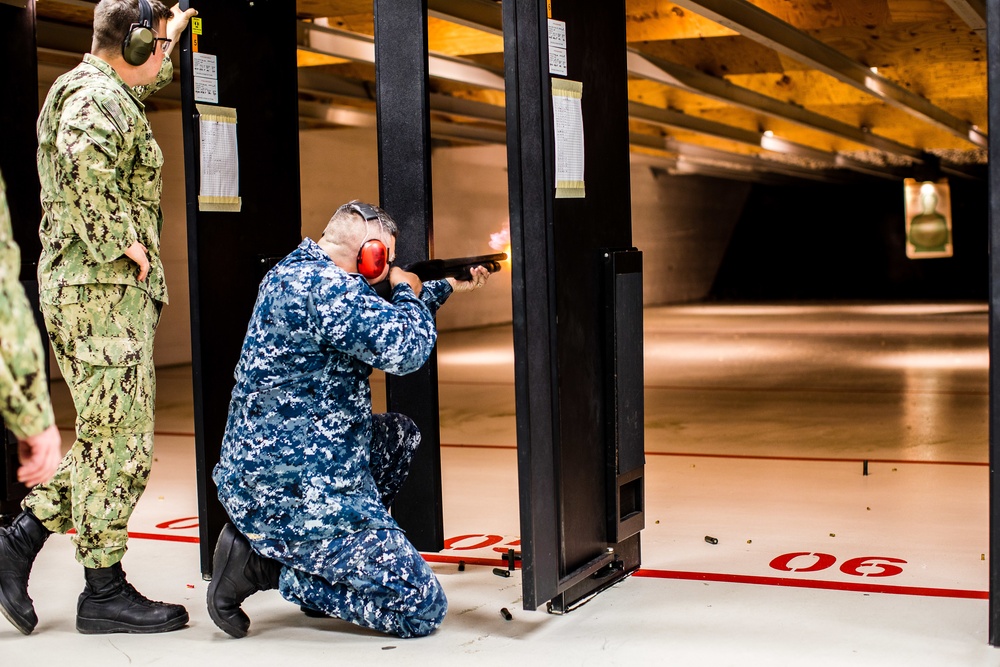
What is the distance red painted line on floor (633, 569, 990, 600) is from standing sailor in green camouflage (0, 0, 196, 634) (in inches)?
53.7

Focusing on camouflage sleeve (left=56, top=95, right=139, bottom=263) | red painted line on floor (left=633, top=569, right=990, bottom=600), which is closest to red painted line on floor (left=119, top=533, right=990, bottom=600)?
red painted line on floor (left=633, top=569, right=990, bottom=600)

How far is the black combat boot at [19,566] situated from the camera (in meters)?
2.82

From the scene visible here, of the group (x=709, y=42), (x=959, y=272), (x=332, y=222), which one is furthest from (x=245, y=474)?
(x=959, y=272)

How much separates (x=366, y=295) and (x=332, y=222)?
23 cm

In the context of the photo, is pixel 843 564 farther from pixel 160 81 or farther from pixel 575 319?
pixel 160 81

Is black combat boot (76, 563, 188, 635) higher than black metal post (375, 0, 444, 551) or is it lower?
lower

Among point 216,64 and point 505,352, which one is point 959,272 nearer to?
point 505,352

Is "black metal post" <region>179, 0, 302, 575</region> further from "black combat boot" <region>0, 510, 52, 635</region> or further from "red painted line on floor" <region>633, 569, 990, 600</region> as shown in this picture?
"red painted line on floor" <region>633, 569, 990, 600</region>

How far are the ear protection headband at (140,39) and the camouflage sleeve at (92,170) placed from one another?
162 mm

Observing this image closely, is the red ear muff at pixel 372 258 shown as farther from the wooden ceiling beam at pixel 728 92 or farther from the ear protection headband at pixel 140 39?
the wooden ceiling beam at pixel 728 92

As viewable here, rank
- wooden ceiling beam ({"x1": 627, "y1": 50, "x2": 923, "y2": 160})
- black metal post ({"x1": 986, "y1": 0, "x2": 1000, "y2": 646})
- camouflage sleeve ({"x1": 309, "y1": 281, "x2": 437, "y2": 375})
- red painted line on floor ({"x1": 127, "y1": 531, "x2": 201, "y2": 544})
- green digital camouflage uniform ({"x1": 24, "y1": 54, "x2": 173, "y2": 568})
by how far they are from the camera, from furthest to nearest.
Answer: wooden ceiling beam ({"x1": 627, "y1": 50, "x2": 923, "y2": 160}), red painted line on floor ({"x1": 127, "y1": 531, "x2": 201, "y2": 544}), green digital camouflage uniform ({"x1": 24, "y1": 54, "x2": 173, "y2": 568}), camouflage sleeve ({"x1": 309, "y1": 281, "x2": 437, "y2": 375}), black metal post ({"x1": 986, "y1": 0, "x2": 1000, "y2": 646})

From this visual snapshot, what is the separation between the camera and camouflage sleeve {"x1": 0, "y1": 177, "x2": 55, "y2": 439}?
5.05ft

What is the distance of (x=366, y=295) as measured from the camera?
8.77ft

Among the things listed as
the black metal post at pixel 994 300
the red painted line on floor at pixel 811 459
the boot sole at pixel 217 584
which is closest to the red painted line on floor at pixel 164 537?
the boot sole at pixel 217 584
